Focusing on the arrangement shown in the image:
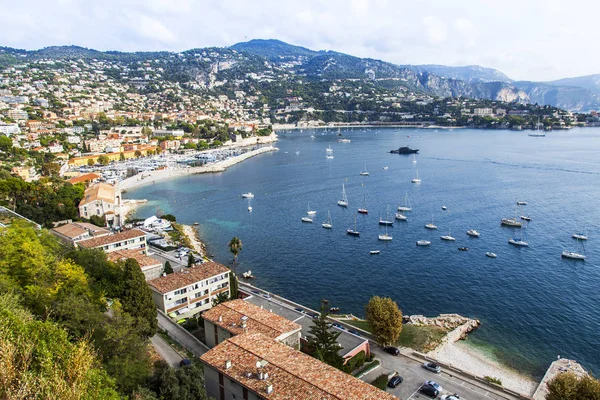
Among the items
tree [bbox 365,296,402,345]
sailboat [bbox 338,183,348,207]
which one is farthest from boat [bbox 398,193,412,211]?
tree [bbox 365,296,402,345]

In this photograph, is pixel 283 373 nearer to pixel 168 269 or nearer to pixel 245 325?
pixel 245 325

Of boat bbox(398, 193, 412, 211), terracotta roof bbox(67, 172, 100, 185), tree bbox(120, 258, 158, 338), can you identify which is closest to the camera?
tree bbox(120, 258, 158, 338)

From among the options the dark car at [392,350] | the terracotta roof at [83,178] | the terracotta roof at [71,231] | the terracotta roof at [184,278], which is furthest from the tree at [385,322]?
the terracotta roof at [83,178]

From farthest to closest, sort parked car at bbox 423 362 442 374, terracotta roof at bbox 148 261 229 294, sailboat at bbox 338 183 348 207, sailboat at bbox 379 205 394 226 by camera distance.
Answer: sailboat at bbox 338 183 348 207
sailboat at bbox 379 205 394 226
terracotta roof at bbox 148 261 229 294
parked car at bbox 423 362 442 374

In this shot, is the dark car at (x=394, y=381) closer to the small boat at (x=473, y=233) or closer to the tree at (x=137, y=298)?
the tree at (x=137, y=298)

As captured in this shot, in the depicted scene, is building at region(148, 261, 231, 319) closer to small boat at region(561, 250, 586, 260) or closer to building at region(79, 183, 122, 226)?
building at region(79, 183, 122, 226)

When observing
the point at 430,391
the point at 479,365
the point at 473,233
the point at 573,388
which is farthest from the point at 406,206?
the point at 573,388
